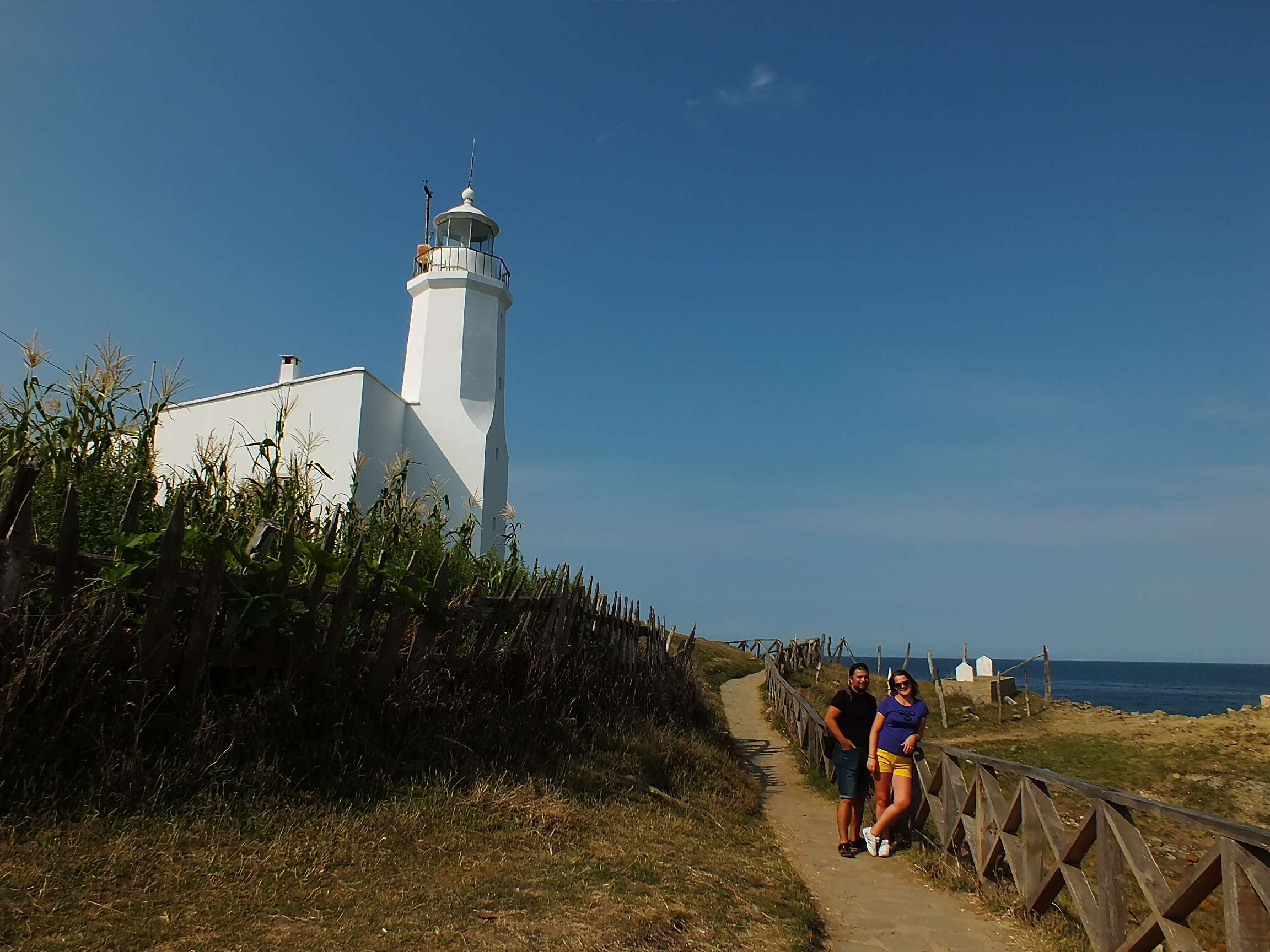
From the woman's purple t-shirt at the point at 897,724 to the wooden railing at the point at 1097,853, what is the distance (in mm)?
502

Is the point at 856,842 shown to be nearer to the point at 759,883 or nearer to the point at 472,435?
the point at 759,883

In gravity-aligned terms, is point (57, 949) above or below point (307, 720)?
below

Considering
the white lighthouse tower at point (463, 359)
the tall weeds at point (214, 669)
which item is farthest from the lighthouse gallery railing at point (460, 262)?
the tall weeds at point (214, 669)

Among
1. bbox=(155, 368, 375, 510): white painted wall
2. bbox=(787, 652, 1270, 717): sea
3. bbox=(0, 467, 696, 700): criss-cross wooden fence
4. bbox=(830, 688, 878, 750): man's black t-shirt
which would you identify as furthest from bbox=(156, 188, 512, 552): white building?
bbox=(787, 652, 1270, 717): sea

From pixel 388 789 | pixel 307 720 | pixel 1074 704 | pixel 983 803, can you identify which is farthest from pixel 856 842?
pixel 1074 704

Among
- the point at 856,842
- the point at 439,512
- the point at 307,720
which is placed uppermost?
the point at 439,512

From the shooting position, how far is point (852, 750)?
7.65 metres

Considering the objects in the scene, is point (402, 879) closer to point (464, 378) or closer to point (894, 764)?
point (894, 764)

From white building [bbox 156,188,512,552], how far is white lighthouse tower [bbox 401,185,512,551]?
0.03m

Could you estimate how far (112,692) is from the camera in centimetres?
489

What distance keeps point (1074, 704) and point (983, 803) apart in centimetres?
3446

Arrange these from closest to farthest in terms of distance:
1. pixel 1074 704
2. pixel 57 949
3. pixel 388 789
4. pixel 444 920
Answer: pixel 57 949 < pixel 444 920 < pixel 388 789 < pixel 1074 704

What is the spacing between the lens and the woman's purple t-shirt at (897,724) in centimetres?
721

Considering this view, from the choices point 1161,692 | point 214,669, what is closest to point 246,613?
point 214,669
